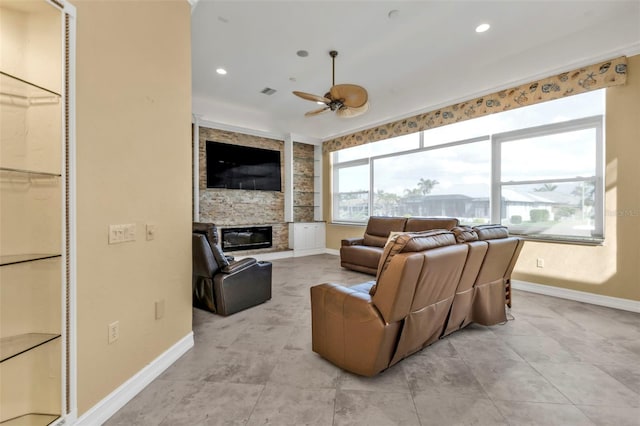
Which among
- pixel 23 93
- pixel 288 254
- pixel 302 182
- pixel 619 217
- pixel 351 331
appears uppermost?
pixel 302 182

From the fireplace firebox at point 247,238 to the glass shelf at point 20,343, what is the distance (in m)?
4.36

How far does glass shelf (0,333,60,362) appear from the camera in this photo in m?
1.17

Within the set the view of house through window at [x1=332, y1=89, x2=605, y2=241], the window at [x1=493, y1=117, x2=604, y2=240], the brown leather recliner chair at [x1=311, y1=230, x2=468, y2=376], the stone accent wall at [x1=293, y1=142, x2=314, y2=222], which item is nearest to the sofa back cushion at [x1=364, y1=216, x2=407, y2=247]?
the view of house through window at [x1=332, y1=89, x2=605, y2=241]

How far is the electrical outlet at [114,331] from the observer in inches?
61.7

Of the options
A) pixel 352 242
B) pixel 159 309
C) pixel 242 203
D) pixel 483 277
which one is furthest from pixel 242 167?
pixel 483 277

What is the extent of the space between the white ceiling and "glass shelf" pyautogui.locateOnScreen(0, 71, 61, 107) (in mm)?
2171

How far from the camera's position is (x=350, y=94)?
10.7 ft

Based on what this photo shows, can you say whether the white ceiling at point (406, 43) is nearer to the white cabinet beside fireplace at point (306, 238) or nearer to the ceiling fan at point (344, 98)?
the ceiling fan at point (344, 98)

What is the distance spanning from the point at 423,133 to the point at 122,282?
17.1ft

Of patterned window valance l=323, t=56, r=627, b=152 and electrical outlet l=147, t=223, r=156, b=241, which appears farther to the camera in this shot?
patterned window valance l=323, t=56, r=627, b=152

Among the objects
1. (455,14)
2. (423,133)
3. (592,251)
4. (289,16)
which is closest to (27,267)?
(289,16)

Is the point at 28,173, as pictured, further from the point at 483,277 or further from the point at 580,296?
the point at 580,296

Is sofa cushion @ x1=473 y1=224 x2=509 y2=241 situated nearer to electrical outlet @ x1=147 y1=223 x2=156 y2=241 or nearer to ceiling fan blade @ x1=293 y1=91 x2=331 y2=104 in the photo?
ceiling fan blade @ x1=293 y1=91 x2=331 y2=104

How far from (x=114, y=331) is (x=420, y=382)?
6.43ft
